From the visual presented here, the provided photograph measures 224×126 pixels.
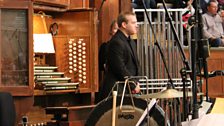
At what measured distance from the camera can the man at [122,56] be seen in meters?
7.43

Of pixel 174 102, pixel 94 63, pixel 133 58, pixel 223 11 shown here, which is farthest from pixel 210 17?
pixel 174 102

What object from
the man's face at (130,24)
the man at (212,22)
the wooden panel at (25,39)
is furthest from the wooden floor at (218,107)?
the man at (212,22)

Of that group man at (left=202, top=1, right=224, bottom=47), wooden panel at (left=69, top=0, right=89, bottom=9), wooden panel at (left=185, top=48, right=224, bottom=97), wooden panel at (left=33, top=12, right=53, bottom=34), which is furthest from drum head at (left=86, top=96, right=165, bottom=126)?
man at (left=202, top=1, right=224, bottom=47)

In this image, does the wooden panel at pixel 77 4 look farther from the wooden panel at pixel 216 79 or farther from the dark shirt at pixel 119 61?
the wooden panel at pixel 216 79

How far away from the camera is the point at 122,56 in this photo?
24.6 ft

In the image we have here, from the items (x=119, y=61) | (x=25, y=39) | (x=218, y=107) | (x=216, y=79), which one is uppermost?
(x=25, y=39)

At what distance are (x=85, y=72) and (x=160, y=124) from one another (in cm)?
297

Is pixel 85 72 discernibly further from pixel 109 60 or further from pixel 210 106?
pixel 210 106

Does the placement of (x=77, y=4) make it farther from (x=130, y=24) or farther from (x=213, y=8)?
(x=213, y=8)

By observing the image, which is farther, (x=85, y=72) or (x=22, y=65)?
(x=85, y=72)

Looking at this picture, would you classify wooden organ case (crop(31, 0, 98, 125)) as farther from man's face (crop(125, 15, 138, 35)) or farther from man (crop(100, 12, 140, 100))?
man's face (crop(125, 15, 138, 35))

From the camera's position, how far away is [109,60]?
7578mm

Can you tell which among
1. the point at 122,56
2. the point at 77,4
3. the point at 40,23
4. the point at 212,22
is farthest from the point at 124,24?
the point at 212,22

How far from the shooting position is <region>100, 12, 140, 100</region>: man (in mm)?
7426
